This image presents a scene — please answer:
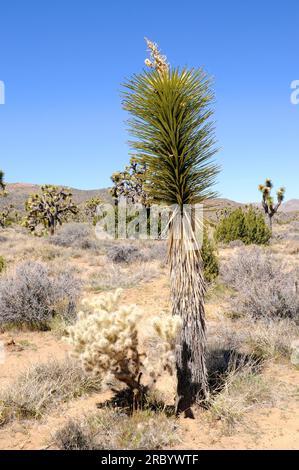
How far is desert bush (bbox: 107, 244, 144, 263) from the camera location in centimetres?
1545

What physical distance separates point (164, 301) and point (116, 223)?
590 inches

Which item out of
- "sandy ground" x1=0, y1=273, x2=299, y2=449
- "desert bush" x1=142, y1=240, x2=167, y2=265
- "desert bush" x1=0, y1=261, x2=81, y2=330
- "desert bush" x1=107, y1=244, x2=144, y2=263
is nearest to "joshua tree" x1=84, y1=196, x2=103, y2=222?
"desert bush" x1=142, y1=240, x2=167, y2=265

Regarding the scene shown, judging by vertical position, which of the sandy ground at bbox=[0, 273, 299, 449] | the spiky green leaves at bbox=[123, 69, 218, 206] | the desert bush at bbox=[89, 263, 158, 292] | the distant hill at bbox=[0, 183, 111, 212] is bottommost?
the sandy ground at bbox=[0, 273, 299, 449]

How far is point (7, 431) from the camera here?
13.4ft

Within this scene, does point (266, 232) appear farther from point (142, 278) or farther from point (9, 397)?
point (9, 397)

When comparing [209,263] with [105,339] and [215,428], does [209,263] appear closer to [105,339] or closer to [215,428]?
[215,428]

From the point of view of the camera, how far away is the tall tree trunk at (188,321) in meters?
4.31

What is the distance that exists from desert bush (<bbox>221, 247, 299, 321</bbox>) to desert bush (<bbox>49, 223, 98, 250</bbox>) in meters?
10.3

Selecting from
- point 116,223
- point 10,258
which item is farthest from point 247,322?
point 116,223

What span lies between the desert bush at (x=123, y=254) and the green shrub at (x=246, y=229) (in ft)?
18.6

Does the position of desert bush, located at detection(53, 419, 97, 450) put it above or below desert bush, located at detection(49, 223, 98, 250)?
below

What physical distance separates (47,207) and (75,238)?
9.16 meters

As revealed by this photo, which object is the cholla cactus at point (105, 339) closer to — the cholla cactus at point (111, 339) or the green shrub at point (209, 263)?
the cholla cactus at point (111, 339)

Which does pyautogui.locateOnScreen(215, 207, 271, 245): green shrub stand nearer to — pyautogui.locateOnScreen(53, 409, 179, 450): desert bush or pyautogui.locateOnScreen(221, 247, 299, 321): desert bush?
pyautogui.locateOnScreen(221, 247, 299, 321): desert bush
